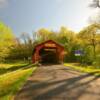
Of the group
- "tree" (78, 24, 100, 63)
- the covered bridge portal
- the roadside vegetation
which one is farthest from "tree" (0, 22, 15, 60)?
"tree" (78, 24, 100, 63)

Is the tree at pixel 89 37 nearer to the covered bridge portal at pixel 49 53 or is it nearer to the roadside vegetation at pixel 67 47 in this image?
the roadside vegetation at pixel 67 47

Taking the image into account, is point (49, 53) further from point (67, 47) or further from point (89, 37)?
point (67, 47)

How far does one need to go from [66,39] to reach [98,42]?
21.2 m

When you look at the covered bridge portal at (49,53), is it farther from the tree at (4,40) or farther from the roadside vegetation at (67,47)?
the tree at (4,40)

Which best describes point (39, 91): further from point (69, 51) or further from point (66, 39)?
point (66, 39)

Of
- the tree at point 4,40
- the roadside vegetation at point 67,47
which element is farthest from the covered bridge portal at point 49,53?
the tree at point 4,40

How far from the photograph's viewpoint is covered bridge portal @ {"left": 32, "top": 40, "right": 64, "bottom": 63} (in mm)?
38469

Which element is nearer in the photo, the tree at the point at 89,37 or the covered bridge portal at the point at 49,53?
the covered bridge portal at the point at 49,53

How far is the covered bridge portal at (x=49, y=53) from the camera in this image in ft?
126

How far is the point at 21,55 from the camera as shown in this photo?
7438cm

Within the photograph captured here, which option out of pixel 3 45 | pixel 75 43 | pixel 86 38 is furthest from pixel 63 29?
pixel 3 45

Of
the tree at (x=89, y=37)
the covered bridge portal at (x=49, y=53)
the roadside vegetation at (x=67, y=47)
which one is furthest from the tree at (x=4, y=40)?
the tree at (x=89, y=37)

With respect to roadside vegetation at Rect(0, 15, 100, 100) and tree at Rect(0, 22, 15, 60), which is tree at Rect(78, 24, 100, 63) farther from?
tree at Rect(0, 22, 15, 60)

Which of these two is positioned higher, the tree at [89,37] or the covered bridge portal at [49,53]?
the tree at [89,37]
